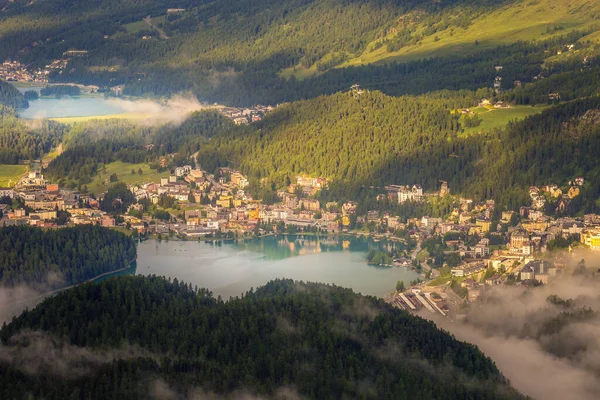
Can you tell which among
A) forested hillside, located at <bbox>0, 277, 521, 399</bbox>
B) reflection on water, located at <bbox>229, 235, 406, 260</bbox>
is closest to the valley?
forested hillside, located at <bbox>0, 277, 521, 399</bbox>

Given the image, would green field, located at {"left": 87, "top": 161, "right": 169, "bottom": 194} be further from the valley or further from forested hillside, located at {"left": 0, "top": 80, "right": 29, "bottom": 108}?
forested hillside, located at {"left": 0, "top": 80, "right": 29, "bottom": 108}

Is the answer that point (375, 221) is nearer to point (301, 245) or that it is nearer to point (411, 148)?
point (301, 245)

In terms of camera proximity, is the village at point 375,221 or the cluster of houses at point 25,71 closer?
the village at point 375,221

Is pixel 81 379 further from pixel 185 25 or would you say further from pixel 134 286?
pixel 185 25

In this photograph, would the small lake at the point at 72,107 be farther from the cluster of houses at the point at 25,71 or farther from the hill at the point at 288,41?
the cluster of houses at the point at 25,71

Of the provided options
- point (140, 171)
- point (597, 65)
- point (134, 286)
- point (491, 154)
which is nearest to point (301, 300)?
point (134, 286)

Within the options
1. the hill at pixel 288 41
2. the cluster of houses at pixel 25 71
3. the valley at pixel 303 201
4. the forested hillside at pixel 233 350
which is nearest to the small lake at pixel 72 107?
the valley at pixel 303 201
